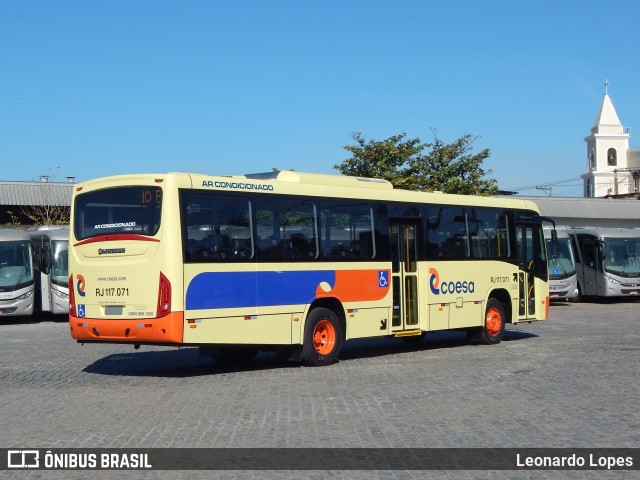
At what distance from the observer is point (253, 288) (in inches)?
599

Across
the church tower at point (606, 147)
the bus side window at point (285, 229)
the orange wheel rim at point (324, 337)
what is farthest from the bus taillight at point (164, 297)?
the church tower at point (606, 147)

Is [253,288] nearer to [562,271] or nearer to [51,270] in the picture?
[51,270]

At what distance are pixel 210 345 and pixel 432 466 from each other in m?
6.76

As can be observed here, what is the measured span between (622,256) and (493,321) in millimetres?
20138

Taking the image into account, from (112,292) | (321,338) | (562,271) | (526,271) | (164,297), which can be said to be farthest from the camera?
(562,271)

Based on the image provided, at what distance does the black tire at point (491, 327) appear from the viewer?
20.5m

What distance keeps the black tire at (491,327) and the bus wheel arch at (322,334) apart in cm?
449

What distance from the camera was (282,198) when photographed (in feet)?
52.6

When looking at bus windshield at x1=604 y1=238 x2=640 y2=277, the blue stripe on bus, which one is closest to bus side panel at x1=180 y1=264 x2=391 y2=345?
the blue stripe on bus

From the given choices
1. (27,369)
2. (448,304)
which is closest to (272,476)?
(27,369)

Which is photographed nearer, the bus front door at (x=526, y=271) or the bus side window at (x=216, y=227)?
the bus side window at (x=216, y=227)

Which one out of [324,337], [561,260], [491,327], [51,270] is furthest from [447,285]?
[561,260]

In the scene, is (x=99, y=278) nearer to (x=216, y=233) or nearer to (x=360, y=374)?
(x=216, y=233)

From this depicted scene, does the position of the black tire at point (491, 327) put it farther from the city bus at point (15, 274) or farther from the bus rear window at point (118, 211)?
the city bus at point (15, 274)
